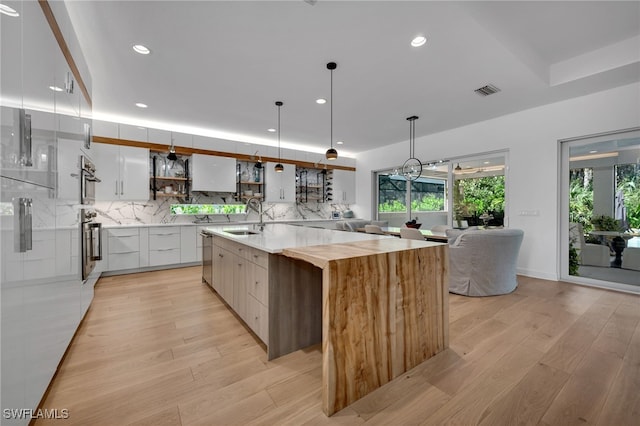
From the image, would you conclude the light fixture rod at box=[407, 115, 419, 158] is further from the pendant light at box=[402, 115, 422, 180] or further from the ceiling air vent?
the ceiling air vent

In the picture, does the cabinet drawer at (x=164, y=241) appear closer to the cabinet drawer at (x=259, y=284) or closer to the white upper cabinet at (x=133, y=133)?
the white upper cabinet at (x=133, y=133)

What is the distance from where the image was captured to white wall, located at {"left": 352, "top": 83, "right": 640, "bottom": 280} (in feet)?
11.8

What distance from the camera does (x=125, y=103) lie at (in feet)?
13.3

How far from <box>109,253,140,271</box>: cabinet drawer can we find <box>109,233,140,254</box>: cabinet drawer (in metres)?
0.06

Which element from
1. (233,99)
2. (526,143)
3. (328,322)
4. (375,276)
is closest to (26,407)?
(328,322)

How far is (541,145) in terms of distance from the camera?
167 inches

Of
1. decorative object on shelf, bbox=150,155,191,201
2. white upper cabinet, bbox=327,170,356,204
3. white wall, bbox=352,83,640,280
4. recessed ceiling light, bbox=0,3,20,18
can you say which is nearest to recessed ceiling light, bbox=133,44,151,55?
recessed ceiling light, bbox=0,3,20,18

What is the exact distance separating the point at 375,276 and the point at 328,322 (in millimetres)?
419

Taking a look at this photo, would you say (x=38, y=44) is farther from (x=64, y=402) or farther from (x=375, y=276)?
(x=375, y=276)

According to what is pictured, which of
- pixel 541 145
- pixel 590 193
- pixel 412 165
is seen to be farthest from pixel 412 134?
pixel 590 193

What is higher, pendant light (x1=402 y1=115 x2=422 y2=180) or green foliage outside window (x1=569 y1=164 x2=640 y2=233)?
pendant light (x1=402 y1=115 x2=422 y2=180)

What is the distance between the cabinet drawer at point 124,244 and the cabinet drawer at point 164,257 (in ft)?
0.86

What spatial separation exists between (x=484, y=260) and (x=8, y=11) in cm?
440

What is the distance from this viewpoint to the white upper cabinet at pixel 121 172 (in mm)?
4547
